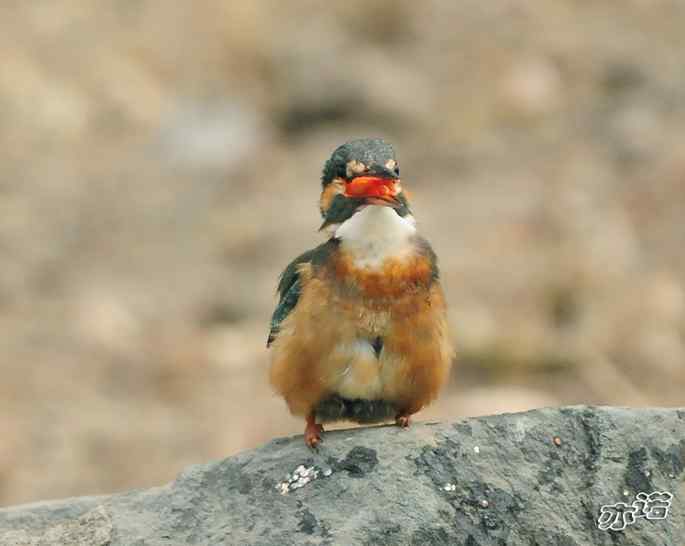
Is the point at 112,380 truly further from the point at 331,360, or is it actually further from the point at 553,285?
the point at 331,360

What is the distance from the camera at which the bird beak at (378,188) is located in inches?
261

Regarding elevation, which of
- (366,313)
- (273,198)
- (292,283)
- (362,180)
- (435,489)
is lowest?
(435,489)

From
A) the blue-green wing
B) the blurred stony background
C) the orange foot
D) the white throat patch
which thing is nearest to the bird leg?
the orange foot

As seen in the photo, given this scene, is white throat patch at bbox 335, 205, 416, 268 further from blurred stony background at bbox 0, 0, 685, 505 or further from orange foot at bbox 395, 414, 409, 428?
blurred stony background at bbox 0, 0, 685, 505

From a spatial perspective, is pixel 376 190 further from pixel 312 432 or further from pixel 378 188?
pixel 312 432

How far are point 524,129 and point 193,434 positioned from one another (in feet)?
21.4

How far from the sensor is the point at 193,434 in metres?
13.3

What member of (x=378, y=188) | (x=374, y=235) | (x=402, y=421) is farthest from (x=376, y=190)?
(x=402, y=421)

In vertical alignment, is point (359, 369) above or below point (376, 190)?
below

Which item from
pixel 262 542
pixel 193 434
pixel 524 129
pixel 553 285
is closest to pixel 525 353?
pixel 553 285

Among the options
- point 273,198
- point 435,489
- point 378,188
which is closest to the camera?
point 435,489

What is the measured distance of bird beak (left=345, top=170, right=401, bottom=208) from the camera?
21.7 ft

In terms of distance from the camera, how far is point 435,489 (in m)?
6.27

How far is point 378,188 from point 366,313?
Result: 562 mm
